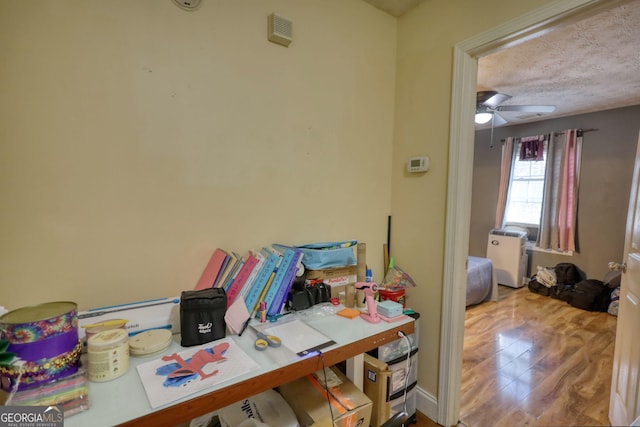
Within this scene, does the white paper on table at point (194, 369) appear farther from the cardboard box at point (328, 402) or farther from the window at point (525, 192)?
the window at point (525, 192)

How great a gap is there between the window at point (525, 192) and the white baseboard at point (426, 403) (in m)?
3.83

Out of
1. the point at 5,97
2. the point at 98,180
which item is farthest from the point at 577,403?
the point at 5,97

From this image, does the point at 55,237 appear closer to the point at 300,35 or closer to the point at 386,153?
the point at 300,35

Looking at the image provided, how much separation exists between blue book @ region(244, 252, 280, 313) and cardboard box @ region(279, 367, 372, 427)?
0.44 metres

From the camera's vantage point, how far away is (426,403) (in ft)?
5.73

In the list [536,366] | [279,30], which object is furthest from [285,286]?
[536,366]

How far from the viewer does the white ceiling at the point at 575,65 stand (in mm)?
1841

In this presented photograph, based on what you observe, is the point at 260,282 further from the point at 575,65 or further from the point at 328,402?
the point at 575,65

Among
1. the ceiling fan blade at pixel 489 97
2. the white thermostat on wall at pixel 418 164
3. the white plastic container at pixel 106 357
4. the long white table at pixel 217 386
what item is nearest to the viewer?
the long white table at pixel 217 386

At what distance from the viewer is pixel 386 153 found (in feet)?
6.34

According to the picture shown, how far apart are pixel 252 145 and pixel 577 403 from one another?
2541mm

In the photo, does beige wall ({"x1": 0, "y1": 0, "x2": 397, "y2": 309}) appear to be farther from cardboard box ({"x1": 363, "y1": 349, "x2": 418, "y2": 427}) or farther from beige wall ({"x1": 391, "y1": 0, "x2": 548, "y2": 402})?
cardboard box ({"x1": 363, "y1": 349, "x2": 418, "y2": 427})

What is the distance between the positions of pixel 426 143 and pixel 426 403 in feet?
5.02

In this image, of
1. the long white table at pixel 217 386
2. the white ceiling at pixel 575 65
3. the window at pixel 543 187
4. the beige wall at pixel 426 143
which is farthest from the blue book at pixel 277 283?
the window at pixel 543 187
